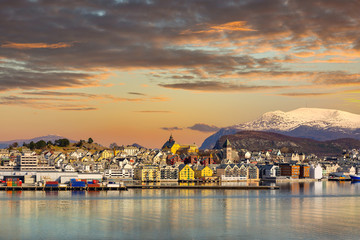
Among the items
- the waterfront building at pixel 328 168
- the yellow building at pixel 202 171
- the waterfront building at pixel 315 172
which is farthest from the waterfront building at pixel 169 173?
the waterfront building at pixel 328 168

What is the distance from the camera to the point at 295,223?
44625 millimetres

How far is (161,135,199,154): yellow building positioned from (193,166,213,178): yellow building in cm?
5656

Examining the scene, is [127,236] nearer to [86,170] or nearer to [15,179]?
[15,179]

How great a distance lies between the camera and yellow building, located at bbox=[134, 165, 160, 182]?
112 meters

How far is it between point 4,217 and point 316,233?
83.3 feet

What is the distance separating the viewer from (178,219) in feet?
153

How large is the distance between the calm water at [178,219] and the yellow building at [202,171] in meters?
58.0

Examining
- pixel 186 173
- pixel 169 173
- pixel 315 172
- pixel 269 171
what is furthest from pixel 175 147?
pixel 169 173

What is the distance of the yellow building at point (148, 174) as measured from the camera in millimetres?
112500

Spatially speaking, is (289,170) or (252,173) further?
(289,170)

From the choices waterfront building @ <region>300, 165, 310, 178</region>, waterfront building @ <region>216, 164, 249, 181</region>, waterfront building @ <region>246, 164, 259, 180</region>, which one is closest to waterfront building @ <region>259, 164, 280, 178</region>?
waterfront building @ <region>246, 164, 259, 180</region>

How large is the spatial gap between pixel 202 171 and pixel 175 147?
6789 cm

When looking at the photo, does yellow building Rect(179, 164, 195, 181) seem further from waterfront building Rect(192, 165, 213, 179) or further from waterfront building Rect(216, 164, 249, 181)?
waterfront building Rect(216, 164, 249, 181)

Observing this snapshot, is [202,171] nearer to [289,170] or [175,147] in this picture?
[289,170]
